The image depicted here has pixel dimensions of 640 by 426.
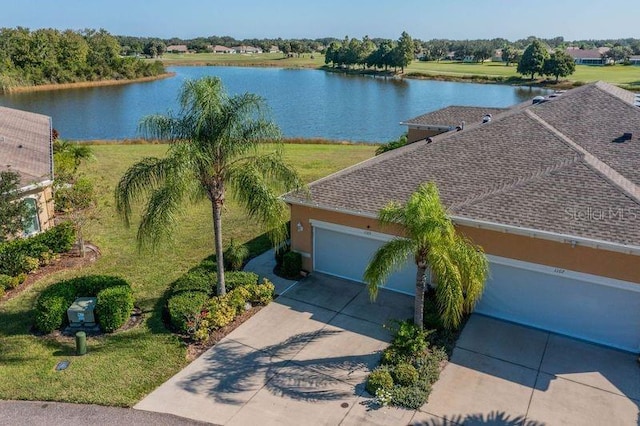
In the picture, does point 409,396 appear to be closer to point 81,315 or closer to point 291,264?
point 291,264

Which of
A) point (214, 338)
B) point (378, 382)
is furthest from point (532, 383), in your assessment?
point (214, 338)

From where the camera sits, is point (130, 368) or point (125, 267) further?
point (125, 267)

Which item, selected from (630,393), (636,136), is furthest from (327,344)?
(636,136)

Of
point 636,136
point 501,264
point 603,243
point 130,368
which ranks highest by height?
point 636,136

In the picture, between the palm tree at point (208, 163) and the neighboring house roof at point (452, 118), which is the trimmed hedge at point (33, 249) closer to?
the palm tree at point (208, 163)

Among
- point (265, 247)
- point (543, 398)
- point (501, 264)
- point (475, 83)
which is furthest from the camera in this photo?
point (475, 83)

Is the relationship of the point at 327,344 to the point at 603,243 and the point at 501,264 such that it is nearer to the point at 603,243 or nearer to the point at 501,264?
the point at 501,264

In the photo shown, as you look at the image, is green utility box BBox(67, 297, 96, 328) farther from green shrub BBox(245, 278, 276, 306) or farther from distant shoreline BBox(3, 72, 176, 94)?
distant shoreline BBox(3, 72, 176, 94)

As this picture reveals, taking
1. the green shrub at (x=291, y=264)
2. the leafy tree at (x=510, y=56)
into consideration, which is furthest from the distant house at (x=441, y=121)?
the leafy tree at (x=510, y=56)
